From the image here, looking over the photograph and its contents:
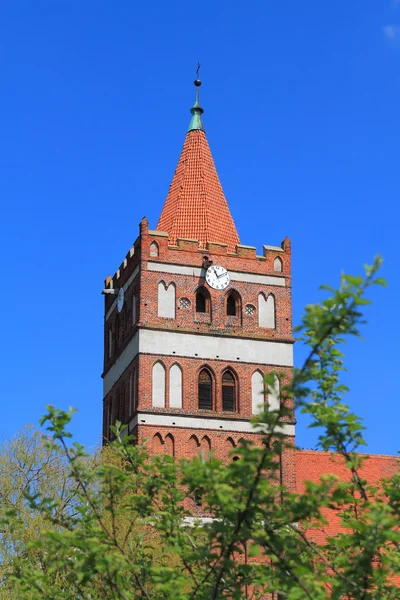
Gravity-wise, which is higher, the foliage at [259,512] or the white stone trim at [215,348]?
the white stone trim at [215,348]

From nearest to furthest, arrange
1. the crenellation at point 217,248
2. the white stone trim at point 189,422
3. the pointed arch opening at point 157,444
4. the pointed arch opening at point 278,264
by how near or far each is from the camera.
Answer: the pointed arch opening at point 157,444 → the white stone trim at point 189,422 → the crenellation at point 217,248 → the pointed arch opening at point 278,264

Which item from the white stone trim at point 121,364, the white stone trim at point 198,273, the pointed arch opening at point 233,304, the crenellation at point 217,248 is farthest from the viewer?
the crenellation at point 217,248

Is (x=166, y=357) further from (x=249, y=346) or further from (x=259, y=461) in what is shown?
(x=259, y=461)

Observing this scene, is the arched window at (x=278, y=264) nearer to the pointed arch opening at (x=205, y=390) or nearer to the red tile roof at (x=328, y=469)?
the pointed arch opening at (x=205, y=390)

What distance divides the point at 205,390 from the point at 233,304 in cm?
323

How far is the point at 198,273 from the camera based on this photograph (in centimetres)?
3453

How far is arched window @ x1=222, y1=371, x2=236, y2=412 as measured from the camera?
1323 inches

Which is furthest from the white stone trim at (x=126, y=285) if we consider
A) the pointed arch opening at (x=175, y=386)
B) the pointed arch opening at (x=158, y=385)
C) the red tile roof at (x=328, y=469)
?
the red tile roof at (x=328, y=469)

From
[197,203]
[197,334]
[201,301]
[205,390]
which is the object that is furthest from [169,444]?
[197,203]

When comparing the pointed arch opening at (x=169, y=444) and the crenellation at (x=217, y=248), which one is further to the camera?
the crenellation at (x=217, y=248)

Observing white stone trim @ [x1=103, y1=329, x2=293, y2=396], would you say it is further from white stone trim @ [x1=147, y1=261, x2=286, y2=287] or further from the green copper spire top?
the green copper spire top

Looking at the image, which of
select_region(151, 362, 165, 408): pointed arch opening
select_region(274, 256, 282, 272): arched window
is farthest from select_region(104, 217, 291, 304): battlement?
select_region(151, 362, 165, 408): pointed arch opening

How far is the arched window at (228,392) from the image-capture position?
110ft

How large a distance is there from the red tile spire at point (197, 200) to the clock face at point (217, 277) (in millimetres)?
1324
